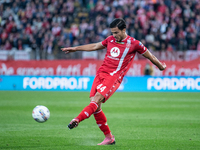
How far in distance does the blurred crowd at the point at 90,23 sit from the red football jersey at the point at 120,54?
1526 cm

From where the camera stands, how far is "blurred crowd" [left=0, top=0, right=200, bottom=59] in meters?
21.5

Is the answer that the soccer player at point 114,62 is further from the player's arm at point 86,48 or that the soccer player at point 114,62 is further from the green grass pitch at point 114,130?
the green grass pitch at point 114,130

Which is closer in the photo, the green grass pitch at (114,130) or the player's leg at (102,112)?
the player's leg at (102,112)

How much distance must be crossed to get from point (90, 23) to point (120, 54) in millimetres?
17764

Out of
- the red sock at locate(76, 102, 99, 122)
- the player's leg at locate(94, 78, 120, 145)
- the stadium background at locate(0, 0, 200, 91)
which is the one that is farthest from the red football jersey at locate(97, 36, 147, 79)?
the stadium background at locate(0, 0, 200, 91)

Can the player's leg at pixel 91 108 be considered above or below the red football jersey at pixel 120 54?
below

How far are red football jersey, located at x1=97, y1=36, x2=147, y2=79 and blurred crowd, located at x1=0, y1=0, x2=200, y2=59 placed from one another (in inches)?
601

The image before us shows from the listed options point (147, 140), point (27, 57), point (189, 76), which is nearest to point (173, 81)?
point (189, 76)

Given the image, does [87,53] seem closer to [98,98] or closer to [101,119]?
[101,119]

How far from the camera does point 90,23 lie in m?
23.3

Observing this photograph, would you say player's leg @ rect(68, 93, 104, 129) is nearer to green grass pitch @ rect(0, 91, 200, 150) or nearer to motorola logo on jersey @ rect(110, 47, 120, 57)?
green grass pitch @ rect(0, 91, 200, 150)

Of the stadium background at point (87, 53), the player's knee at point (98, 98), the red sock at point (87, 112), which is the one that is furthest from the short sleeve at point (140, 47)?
the stadium background at point (87, 53)

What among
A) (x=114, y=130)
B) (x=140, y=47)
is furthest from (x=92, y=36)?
(x=140, y=47)

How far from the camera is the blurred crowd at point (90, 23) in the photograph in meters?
21.5
